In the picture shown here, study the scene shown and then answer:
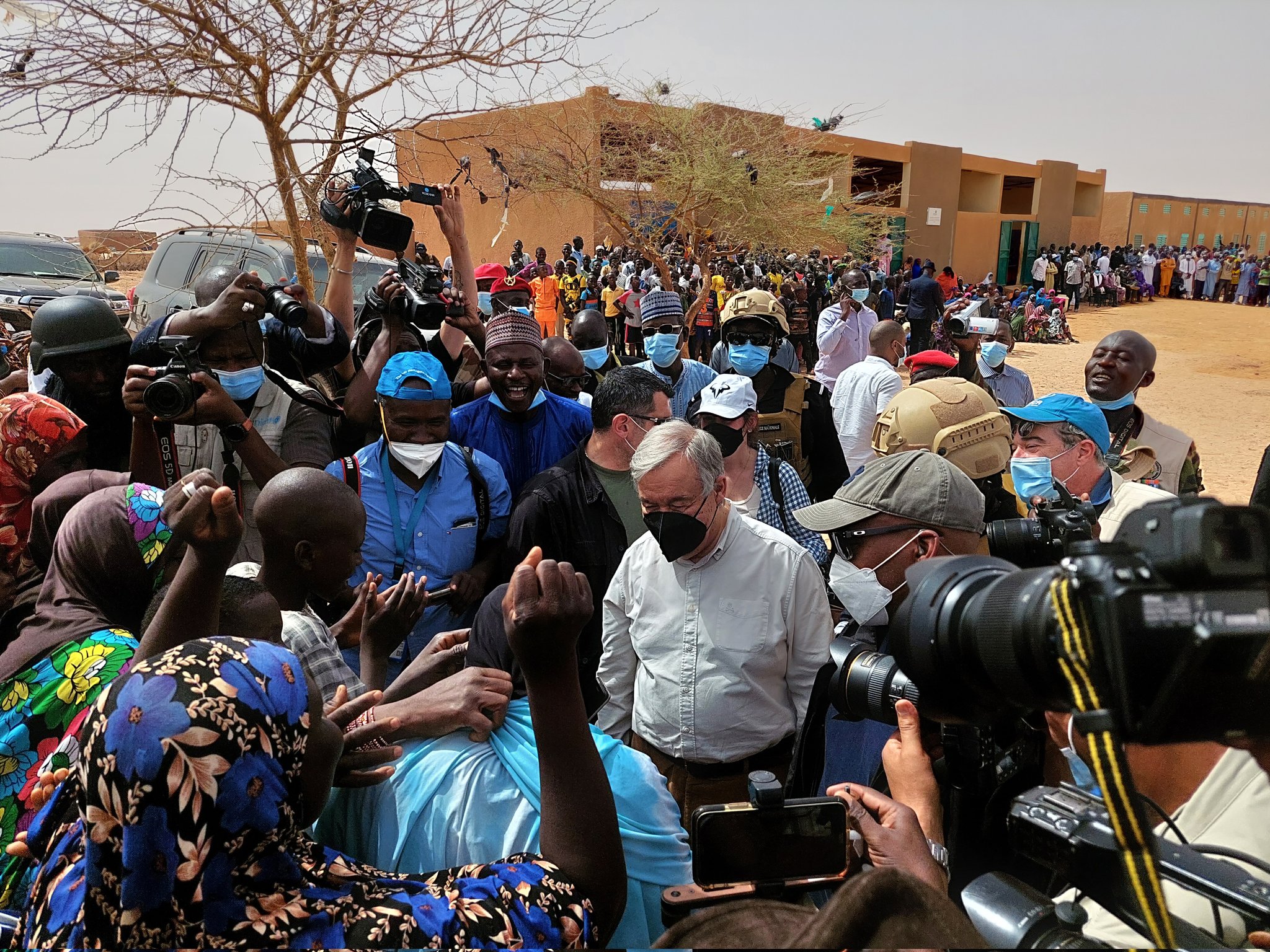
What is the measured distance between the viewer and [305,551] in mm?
2264

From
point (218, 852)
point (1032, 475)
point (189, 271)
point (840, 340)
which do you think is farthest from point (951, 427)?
point (189, 271)

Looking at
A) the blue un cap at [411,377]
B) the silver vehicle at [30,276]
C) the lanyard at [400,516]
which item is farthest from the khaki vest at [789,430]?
the silver vehicle at [30,276]

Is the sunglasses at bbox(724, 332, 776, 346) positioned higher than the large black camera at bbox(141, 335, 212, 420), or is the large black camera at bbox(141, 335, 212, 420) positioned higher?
the large black camera at bbox(141, 335, 212, 420)

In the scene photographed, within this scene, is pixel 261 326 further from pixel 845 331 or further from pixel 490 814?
pixel 845 331

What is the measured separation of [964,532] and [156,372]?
251cm

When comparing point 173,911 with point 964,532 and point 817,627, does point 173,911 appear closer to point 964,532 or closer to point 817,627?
point 817,627

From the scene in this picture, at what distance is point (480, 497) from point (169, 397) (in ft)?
3.70

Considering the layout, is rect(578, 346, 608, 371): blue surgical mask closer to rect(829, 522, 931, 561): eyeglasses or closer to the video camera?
Result: rect(829, 522, 931, 561): eyeglasses

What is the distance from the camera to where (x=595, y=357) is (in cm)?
594

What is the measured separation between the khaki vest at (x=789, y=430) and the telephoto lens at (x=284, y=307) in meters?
2.29

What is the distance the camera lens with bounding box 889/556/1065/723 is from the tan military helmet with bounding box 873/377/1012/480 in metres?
2.29

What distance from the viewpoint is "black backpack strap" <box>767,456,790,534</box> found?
Result: 144 inches

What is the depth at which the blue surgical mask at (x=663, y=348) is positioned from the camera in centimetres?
568

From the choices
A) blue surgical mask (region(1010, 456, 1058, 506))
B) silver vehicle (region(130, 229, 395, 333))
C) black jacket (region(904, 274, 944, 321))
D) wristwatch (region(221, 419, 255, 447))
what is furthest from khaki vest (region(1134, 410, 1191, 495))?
black jacket (region(904, 274, 944, 321))
